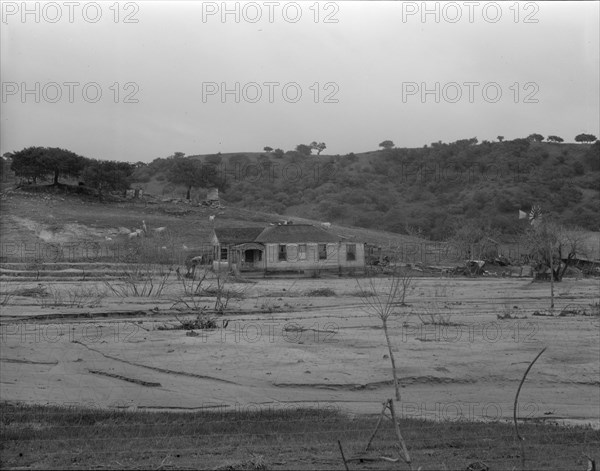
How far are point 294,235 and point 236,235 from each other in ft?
11.7

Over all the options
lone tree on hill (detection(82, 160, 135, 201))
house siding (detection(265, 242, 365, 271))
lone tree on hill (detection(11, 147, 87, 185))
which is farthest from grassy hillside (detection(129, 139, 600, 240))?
house siding (detection(265, 242, 365, 271))

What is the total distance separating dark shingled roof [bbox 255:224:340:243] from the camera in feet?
157

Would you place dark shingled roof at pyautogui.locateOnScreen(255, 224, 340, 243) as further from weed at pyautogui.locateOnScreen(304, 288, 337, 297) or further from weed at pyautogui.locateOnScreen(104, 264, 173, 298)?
weed at pyautogui.locateOnScreen(304, 288, 337, 297)

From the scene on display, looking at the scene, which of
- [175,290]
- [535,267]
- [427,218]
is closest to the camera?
[175,290]

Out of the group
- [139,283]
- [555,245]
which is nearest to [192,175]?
[555,245]

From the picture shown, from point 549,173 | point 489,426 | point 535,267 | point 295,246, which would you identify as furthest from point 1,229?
point 549,173

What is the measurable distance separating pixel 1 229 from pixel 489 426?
45693mm

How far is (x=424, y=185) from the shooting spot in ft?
307

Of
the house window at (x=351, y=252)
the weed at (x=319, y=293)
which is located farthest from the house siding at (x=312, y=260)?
the weed at (x=319, y=293)

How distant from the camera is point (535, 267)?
46.3m

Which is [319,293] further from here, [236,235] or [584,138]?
[584,138]

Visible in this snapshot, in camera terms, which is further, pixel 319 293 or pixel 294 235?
pixel 294 235

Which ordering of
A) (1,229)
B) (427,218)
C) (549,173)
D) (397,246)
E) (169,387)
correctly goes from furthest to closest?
(549,173) < (427,218) < (397,246) < (1,229) < (169,387)

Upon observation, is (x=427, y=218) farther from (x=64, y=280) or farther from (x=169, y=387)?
(x=169, y=387)
